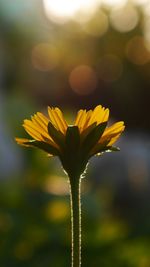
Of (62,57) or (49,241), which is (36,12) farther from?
(49,241)

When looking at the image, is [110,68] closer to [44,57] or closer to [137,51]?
[137,51]

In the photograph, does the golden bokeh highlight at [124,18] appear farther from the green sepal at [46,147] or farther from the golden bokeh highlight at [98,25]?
the green sepal at [46,147]

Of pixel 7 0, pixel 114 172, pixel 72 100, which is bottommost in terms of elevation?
pixel 114 172

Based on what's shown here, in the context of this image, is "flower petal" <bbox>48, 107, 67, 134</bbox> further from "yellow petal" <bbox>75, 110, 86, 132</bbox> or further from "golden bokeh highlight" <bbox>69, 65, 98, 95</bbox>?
"golden bokeh highlight" <bbox>69, 65, 98, 95</bbox>

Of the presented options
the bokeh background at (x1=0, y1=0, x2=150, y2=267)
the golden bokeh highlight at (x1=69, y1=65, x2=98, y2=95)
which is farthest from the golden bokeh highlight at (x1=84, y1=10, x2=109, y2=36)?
the golden bokeh highlight at (x1=69, y1=65, x2=98, y2=95)

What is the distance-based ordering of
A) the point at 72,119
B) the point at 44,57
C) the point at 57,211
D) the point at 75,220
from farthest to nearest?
the point at 44,57
the point at 72,119
the point at 57,211
the point at 75,220

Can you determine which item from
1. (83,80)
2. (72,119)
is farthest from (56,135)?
(83,80)

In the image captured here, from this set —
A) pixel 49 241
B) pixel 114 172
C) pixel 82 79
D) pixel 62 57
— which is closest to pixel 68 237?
pixel 49 241
